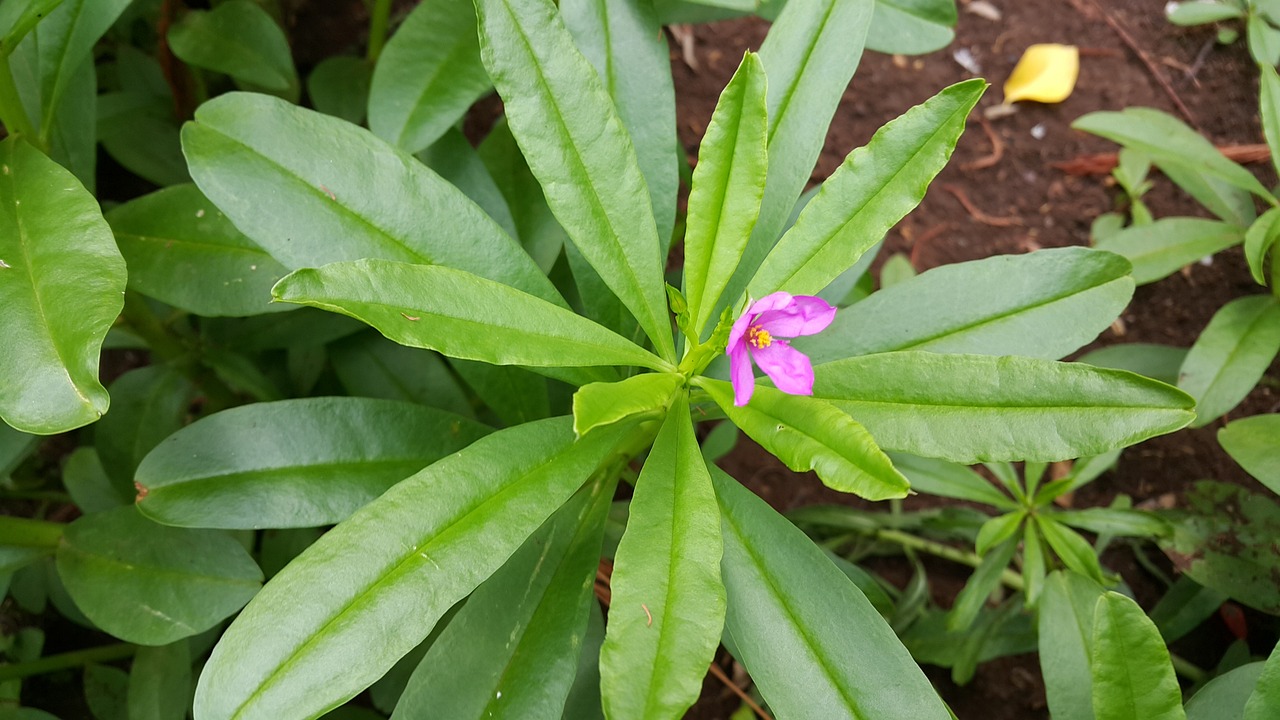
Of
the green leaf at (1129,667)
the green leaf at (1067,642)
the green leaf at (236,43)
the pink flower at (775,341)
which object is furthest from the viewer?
the green leaf at (236,43)

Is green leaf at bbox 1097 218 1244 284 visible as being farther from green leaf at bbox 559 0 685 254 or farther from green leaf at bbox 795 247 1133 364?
green leaf at bbox 559 0 685 254

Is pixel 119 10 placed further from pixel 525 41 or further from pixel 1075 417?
pixel 1075 417

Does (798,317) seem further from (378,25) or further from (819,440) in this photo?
(378,25)

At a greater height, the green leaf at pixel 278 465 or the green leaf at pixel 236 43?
the green leaf at pixel 236 43

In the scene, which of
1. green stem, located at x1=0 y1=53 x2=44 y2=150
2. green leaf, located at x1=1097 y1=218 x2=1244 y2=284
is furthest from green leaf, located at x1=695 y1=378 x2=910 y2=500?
green leaf, located at x1=1097 y1=218 x2=1244 y2=284

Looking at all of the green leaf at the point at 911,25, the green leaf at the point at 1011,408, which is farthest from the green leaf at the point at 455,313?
the green leaf at the point at 911,25

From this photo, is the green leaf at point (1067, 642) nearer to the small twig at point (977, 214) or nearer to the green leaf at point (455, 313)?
the green leaf at point (455, 313)

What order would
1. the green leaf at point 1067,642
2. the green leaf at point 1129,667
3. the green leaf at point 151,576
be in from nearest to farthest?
1. the green leaf at point 1129,667
2. the green leaf at point 151,576
3. the green leaf at point 1067,642
